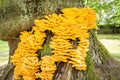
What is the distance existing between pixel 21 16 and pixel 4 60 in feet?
15.8

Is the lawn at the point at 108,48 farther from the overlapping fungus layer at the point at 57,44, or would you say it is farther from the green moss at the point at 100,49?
the overlapping fungus layer at the point at 57,44

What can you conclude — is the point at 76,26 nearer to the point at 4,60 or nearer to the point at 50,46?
the point at 50,46

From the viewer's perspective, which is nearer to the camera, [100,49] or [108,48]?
[100,49]

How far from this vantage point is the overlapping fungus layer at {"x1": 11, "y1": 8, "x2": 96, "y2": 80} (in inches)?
130

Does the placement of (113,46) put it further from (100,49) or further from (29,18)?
(29,18)

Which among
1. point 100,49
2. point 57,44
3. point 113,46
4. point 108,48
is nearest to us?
point 57,44

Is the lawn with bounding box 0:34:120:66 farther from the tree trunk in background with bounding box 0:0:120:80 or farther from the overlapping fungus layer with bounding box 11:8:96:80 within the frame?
the overlapping fungus layer with bounding box 11:8:96:80

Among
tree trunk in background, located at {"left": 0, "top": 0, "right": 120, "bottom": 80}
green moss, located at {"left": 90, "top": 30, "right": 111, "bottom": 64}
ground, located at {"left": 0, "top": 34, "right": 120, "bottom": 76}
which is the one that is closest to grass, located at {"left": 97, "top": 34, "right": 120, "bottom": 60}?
ground, located at {"left": 0, "top": 34, "right": 120, "bottom": 76}

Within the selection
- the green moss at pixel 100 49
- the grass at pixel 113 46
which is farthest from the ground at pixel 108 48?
the green moss at pixel 100 49

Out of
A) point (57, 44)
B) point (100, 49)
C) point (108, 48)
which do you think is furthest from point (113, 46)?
point (57, 44)

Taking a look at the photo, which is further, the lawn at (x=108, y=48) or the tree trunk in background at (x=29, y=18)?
the lawn at (x=108, y=48)

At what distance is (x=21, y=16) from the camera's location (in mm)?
3863

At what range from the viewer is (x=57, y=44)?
10.9 feet

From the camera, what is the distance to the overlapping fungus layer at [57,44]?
330 cm
